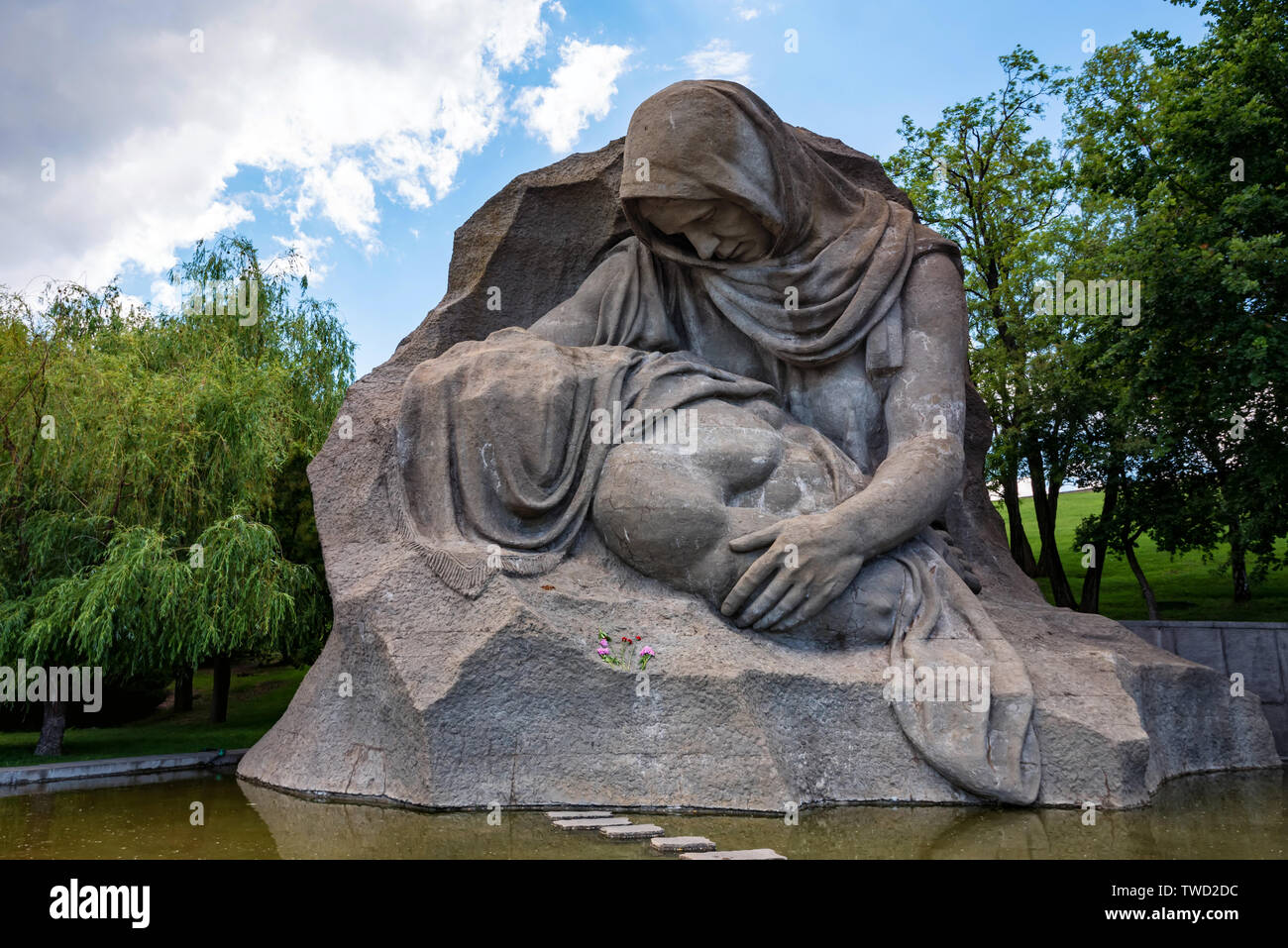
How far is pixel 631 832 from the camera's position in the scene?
418 cm

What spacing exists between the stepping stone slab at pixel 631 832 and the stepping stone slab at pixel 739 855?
0.37 m

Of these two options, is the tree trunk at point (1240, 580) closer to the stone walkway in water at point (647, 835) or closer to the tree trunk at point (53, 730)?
the stone walkway in water at point (647, 835)

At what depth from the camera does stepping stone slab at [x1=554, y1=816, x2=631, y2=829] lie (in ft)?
14.4

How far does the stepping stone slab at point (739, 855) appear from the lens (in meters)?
3.66

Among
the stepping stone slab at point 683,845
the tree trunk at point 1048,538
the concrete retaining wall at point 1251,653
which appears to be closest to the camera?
the stepping stone slab at point 683,845

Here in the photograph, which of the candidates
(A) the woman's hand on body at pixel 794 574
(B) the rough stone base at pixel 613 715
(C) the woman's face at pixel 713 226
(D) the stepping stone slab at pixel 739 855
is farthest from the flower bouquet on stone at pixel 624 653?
(C) the woman's face at pixel 713 226

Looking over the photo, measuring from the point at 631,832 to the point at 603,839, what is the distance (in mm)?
107

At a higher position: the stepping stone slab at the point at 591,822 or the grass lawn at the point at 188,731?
the stepping stone slab at the point at 591,822

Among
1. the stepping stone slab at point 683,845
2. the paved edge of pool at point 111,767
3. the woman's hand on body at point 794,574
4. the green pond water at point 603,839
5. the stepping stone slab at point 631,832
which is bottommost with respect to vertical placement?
the paved edge of pool at point 111,767

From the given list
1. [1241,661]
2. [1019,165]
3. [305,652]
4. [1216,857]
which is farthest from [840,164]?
[1019,165]

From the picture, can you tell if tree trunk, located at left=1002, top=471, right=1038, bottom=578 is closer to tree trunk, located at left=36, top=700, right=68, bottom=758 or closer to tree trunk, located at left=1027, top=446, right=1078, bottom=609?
tree trunk, located at left=1027, top=446, right=1078, bottom=609

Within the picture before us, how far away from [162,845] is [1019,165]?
1599 centimetres

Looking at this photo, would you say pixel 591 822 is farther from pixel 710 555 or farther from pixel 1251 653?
pixel 1251 653

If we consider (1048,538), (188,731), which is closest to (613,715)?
(188,731)
